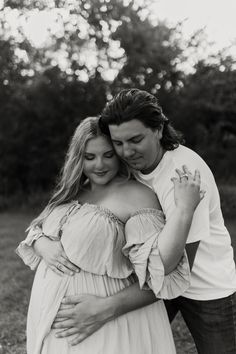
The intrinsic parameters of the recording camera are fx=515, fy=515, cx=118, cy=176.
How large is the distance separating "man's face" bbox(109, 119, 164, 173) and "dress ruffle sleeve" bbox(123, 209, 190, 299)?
31 cm

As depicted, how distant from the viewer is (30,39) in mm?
11844

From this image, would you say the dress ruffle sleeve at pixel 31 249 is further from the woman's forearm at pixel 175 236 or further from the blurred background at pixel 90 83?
the blurred background at pixel 90 83

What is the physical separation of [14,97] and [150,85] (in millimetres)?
3337

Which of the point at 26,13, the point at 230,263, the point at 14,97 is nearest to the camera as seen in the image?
the point at 230,263

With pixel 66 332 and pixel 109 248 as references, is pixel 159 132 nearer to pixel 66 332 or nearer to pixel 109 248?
pixel 109 248

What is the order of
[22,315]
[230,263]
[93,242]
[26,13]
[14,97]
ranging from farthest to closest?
[14,97], [26,13], [22,315], [230,263], [93,242]

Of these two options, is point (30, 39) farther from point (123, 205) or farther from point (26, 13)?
point (123, 205)

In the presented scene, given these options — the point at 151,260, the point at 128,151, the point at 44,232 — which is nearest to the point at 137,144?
the point at 128,151

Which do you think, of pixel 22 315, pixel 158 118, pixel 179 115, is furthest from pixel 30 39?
pixel 158 118

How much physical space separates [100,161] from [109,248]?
49 cm

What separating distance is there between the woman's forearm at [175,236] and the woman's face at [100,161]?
0.60 metres

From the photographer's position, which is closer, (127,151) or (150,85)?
(127,151)

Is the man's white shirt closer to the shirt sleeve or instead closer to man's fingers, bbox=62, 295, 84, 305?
the shirt sleeve

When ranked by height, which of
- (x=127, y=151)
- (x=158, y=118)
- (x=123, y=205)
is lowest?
(x=123, y=205)
